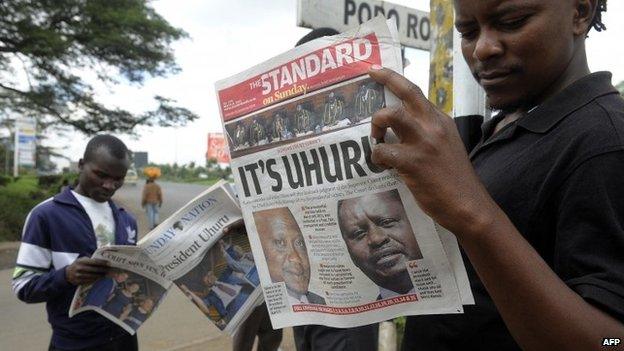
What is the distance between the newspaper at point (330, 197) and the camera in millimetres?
934

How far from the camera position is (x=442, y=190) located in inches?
28.9

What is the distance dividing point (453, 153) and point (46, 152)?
31871mm

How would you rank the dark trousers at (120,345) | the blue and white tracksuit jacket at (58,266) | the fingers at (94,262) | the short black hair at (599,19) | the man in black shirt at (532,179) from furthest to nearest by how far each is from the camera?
the dark trousers at (120,345) → the blue and white tracksuit jacket at (58,266) → the fingers at (94,262) → the short black hair at (599,19) → the man in black shirt at (532,179)

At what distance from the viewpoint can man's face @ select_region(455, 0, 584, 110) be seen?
32.7 inches

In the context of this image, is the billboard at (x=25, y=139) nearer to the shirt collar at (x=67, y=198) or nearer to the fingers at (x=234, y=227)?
the shirt collar at (x=67, y=198)

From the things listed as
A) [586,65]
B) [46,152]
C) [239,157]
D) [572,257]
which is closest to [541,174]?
[572,257]

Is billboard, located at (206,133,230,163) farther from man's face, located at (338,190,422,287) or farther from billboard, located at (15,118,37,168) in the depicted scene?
man's face, located at (338,190,422,287)

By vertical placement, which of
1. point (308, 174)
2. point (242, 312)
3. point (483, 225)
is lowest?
point (242, 312)

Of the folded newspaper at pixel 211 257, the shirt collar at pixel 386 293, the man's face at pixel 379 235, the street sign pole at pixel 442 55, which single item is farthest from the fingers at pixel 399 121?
the street sign pole at pixel 442 55

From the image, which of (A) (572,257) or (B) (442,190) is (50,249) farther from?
(A) (572,257)

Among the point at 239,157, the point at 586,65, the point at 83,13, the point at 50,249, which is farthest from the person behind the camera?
the point at 83,13

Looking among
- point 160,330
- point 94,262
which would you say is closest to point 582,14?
point 94,262

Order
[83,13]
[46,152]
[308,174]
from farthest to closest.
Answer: [46,152] → [83,13] → [308,174]

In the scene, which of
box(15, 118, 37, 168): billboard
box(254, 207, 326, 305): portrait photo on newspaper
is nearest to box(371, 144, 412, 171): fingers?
box(254, 207, 326, 305): portrait photo on newspaper
